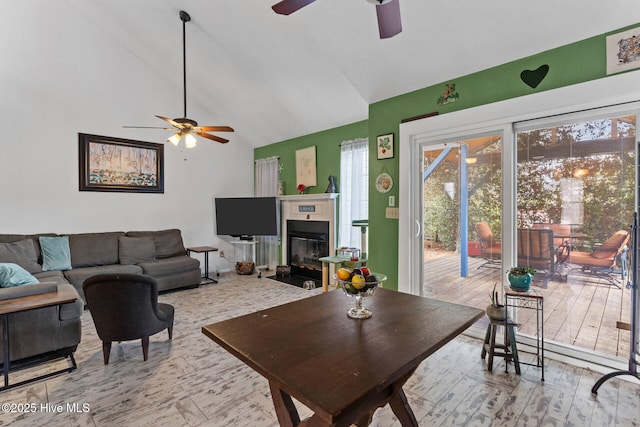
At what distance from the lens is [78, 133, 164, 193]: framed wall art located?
4590mm

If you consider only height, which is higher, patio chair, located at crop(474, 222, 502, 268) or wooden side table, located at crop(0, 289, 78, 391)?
patio chair, located at crop(474, 222, 502, 268)

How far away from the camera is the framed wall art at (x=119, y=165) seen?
15.1 ft

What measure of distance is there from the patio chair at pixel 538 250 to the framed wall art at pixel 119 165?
5274mm

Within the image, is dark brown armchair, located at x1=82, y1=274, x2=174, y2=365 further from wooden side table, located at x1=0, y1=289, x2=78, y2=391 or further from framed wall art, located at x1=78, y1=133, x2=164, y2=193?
framed wall art, located at x1=78, y1=133, x2=164, y2=193

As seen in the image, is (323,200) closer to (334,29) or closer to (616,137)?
(334,29)

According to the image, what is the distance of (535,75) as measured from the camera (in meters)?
2.49

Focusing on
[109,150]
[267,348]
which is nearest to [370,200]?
[267,348]

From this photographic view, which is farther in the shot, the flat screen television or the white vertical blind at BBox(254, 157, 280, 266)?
the white vertical blind at BBox(254, 157, 280, 266)

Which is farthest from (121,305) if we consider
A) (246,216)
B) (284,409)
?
(246,216)

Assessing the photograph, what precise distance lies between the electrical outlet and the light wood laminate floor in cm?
137

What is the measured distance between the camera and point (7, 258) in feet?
11.8

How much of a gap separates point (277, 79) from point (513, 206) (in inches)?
133

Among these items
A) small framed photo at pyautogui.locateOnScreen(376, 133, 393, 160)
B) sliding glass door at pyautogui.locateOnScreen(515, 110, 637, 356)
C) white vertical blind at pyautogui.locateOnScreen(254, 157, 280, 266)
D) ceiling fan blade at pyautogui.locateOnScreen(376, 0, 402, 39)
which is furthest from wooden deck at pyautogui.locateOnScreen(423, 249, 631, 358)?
white vertical blind at pyautogui.locateOnScreen(254, 157, 280, 266)

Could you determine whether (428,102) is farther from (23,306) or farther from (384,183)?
(23,306)
